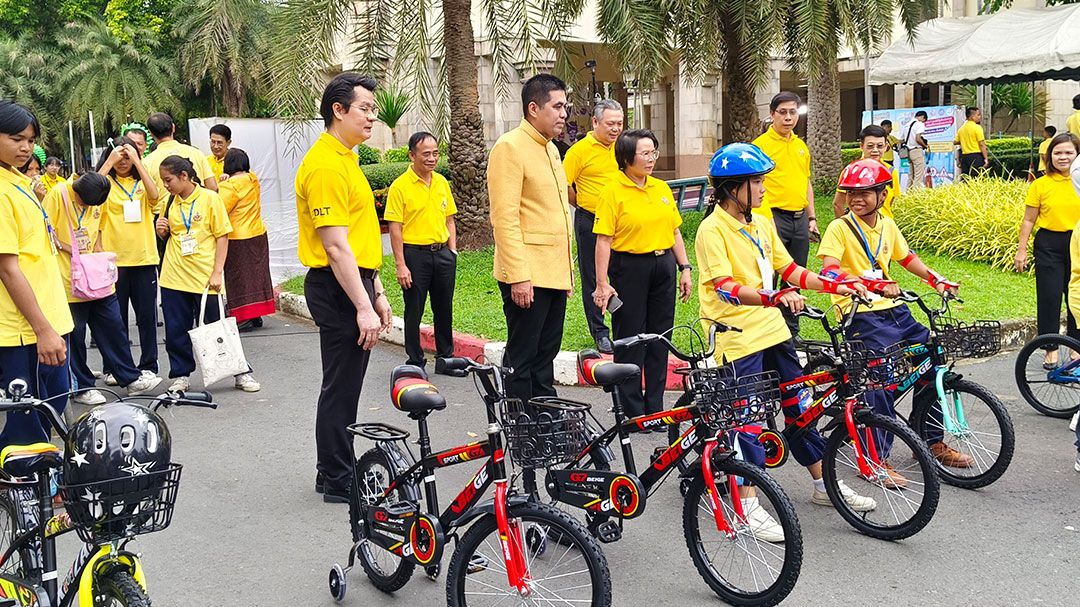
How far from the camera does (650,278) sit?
21.3 ft

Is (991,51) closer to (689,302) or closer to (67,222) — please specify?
(689,302)

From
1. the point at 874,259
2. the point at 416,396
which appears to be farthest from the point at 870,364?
the point at 416,396

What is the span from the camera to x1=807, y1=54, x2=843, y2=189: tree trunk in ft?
63.6

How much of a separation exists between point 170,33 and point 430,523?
34.7m

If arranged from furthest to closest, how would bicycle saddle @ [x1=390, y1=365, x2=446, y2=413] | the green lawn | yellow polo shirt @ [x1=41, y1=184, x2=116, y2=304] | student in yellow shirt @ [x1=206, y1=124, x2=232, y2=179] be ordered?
student in yellow shirt @ [x1=206, y1=124, x2=232, y2=179] < the green lawn < yellow polo shirt @ [x1=41, y1=184, x2=116, y2=304] < bicycle saddle @ [x1=390, y1=365, x2=446, y2=413]

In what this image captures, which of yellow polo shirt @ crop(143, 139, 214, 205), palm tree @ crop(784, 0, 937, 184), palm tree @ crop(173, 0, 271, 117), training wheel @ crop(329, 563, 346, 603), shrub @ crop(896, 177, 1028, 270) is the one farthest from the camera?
palm tree @ crop(173, 0, 271, 117)

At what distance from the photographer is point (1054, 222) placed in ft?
24.0

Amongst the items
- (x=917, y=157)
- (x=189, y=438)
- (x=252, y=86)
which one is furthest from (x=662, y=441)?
(x=252, y=86)

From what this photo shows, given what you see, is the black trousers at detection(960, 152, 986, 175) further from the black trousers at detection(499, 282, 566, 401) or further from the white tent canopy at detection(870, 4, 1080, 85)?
the black trousers at detection(499, 282, 566, 401)

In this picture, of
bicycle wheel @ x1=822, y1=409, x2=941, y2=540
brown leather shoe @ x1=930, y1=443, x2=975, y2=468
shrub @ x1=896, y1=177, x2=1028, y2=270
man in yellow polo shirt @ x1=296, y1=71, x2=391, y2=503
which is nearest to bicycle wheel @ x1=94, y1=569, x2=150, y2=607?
man in yellow polo shirt @ x1=296, y1=71, x2=391, y2=503

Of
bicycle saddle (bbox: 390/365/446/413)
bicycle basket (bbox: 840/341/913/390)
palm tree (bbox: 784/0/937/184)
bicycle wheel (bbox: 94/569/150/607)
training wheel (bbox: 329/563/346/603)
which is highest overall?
palm tree (bbox: 784/0/937/184)

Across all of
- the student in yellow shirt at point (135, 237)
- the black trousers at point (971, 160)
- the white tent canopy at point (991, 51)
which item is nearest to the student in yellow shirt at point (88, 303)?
the student in yellow shirt at point (135, 237)

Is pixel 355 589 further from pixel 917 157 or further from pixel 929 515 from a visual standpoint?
pixel 917 157

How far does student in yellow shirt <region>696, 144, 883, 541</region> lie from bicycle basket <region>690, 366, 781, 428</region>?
57cm
